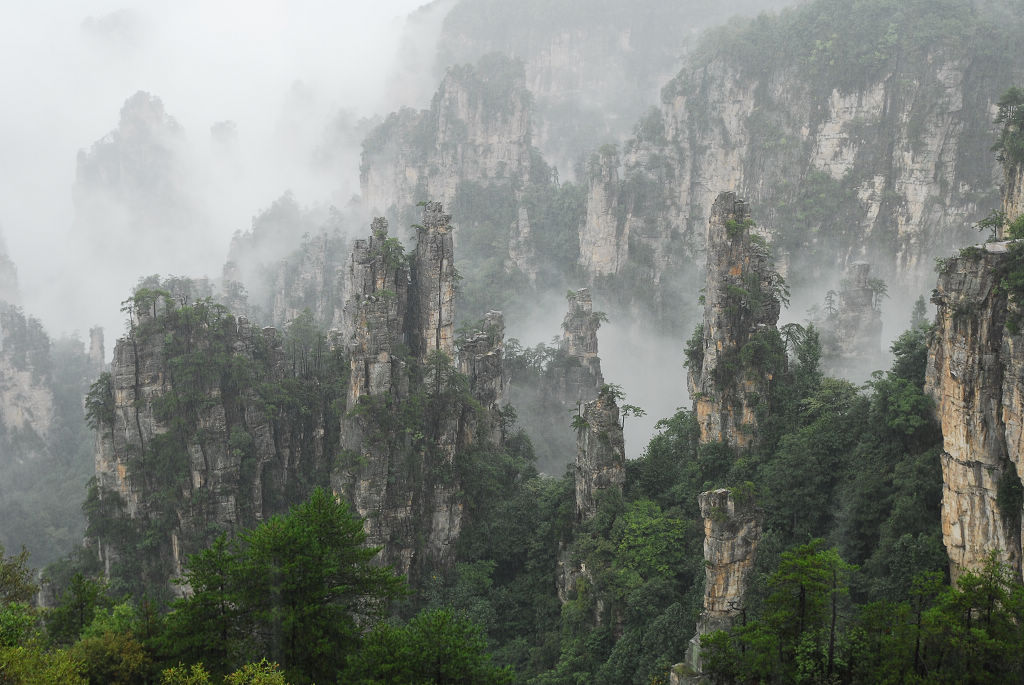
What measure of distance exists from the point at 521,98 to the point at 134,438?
66180mm

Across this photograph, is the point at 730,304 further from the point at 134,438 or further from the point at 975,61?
the point at 975,61

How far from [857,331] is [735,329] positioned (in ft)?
68.4

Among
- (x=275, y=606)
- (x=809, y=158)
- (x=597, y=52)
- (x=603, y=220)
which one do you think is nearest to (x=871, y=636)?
(x=275, y=606)

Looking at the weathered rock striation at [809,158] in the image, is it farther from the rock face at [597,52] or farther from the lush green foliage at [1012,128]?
the rock face at [597,52]

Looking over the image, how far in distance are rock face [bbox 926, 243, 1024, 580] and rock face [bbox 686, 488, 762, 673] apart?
5.65 meters

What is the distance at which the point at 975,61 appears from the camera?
64.2 m

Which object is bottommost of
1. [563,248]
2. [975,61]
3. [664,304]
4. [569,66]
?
[664,304]

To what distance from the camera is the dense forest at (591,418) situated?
771 inches

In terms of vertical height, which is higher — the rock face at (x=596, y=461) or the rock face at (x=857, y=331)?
the rock face at (x=857, y=331)

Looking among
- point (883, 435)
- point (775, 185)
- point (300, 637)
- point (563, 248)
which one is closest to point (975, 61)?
point (775, 185)

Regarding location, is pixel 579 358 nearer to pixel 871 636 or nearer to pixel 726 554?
pixel 726 554

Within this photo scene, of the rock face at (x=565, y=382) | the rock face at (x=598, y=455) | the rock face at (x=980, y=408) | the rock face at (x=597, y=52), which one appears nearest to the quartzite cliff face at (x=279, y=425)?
the rock face at (x=598, y=455)

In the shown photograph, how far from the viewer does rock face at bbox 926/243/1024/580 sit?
2266cm

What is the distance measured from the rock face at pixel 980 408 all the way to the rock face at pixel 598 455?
45.6 ft
